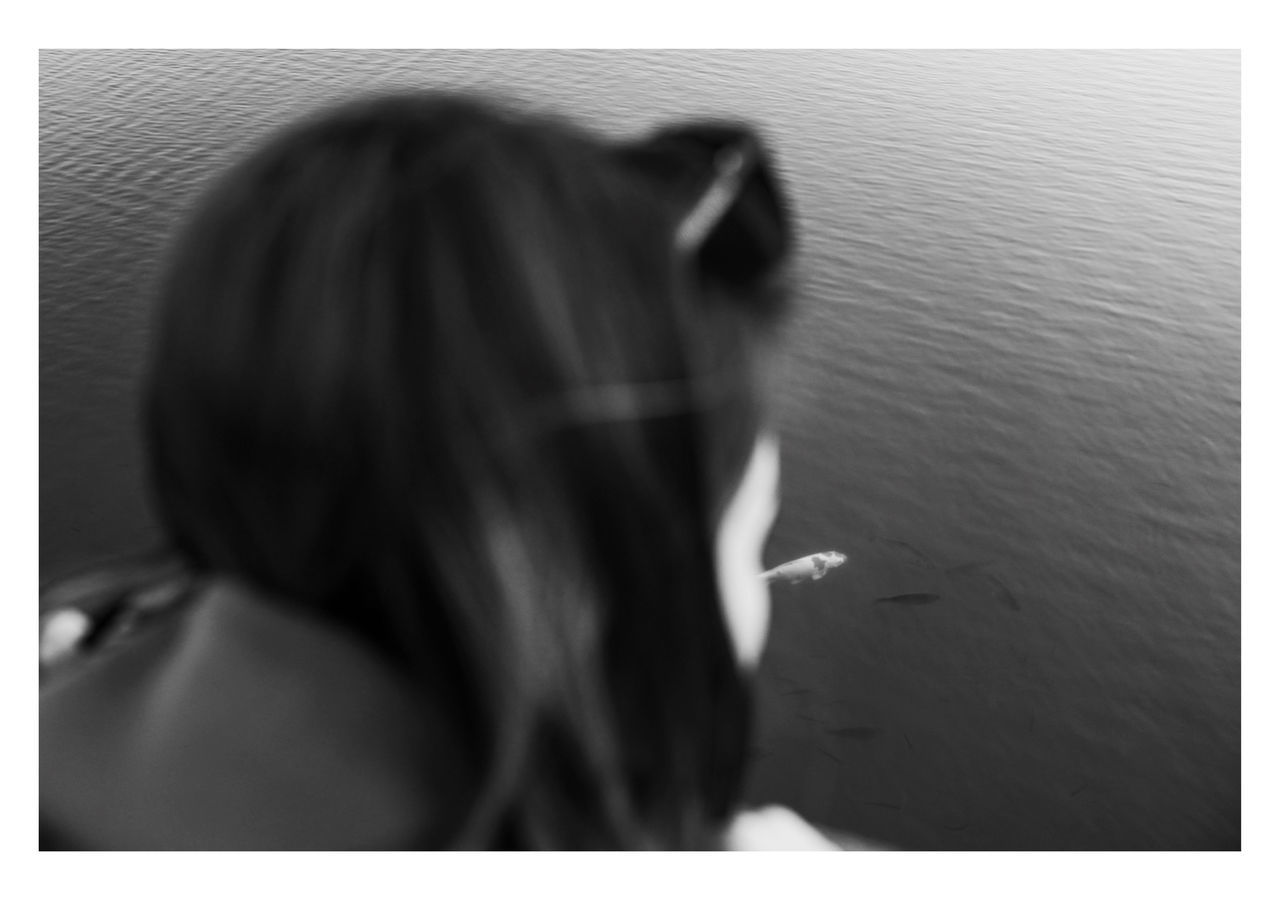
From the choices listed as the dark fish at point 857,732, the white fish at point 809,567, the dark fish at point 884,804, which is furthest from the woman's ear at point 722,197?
the dark fish at point 857,732

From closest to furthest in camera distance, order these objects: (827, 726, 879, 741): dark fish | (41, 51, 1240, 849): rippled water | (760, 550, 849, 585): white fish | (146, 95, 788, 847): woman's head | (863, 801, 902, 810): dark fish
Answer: (146, 95, 788, 847): woman's head, (863, 801, 902, 810): dark fish, (41, 51, 1240, 849): rippled water, (827, 726, 879, 741): dark fish, (760, 550, 849, 585): white fish

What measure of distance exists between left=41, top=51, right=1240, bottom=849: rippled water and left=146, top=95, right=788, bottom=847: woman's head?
18.7 metres

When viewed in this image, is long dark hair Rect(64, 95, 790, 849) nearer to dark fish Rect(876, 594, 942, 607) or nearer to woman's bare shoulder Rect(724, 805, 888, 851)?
woman's bare shoulder Rect(724, 805, 888, 851)

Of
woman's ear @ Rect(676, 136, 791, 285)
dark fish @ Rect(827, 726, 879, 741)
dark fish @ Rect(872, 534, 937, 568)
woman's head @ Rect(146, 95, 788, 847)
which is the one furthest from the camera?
dark fish @ Rect(872, 534, 937, 568)

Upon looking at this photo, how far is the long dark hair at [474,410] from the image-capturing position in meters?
0.68

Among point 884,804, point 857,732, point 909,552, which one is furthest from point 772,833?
point 909,552

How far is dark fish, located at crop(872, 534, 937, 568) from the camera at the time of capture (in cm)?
2328

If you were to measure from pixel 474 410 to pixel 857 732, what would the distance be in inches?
863

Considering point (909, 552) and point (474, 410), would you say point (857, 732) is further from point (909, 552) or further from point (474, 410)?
point (474, 410)

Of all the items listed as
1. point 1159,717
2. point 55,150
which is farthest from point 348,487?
point 55,150

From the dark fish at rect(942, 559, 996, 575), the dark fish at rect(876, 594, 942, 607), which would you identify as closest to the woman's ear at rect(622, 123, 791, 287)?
the dark fish at rect(876, 594, 942, 607)

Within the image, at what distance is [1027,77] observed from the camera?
2889 cm

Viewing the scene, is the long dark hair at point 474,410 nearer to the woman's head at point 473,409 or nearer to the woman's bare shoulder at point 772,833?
the woman's head at point 473,409

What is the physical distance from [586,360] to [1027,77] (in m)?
33.2
